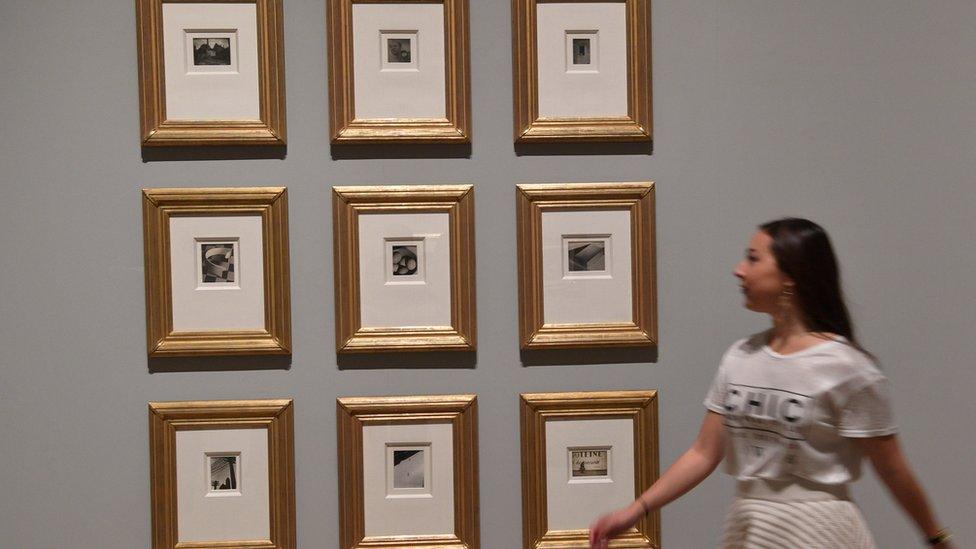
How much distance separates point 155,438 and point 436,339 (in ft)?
2.52

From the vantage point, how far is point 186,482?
2.20 metres

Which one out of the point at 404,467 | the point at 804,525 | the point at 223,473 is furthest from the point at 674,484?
the point at 223,473

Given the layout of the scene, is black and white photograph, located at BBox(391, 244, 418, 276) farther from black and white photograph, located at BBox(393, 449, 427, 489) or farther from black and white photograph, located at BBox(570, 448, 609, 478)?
black and white photograph, located at BBox(570, 448, 609, 478)

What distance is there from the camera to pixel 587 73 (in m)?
2.20

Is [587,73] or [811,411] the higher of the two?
[587,73]

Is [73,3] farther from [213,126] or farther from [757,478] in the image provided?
[757,478]

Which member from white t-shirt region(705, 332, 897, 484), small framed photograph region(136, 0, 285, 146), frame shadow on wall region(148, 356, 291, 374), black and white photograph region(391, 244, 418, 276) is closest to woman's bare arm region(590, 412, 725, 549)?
white t-shirt region(705, 332, 897, 484)

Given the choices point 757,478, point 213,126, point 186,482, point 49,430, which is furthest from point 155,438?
point 757,478

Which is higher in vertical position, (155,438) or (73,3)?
(73,3)

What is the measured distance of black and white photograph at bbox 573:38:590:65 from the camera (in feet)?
7.22


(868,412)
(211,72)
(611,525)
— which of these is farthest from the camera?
(211,72)

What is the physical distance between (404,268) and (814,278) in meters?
1.02

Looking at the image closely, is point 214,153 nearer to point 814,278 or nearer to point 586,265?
point 586,265

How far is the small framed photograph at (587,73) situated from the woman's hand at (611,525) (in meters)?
0.95
